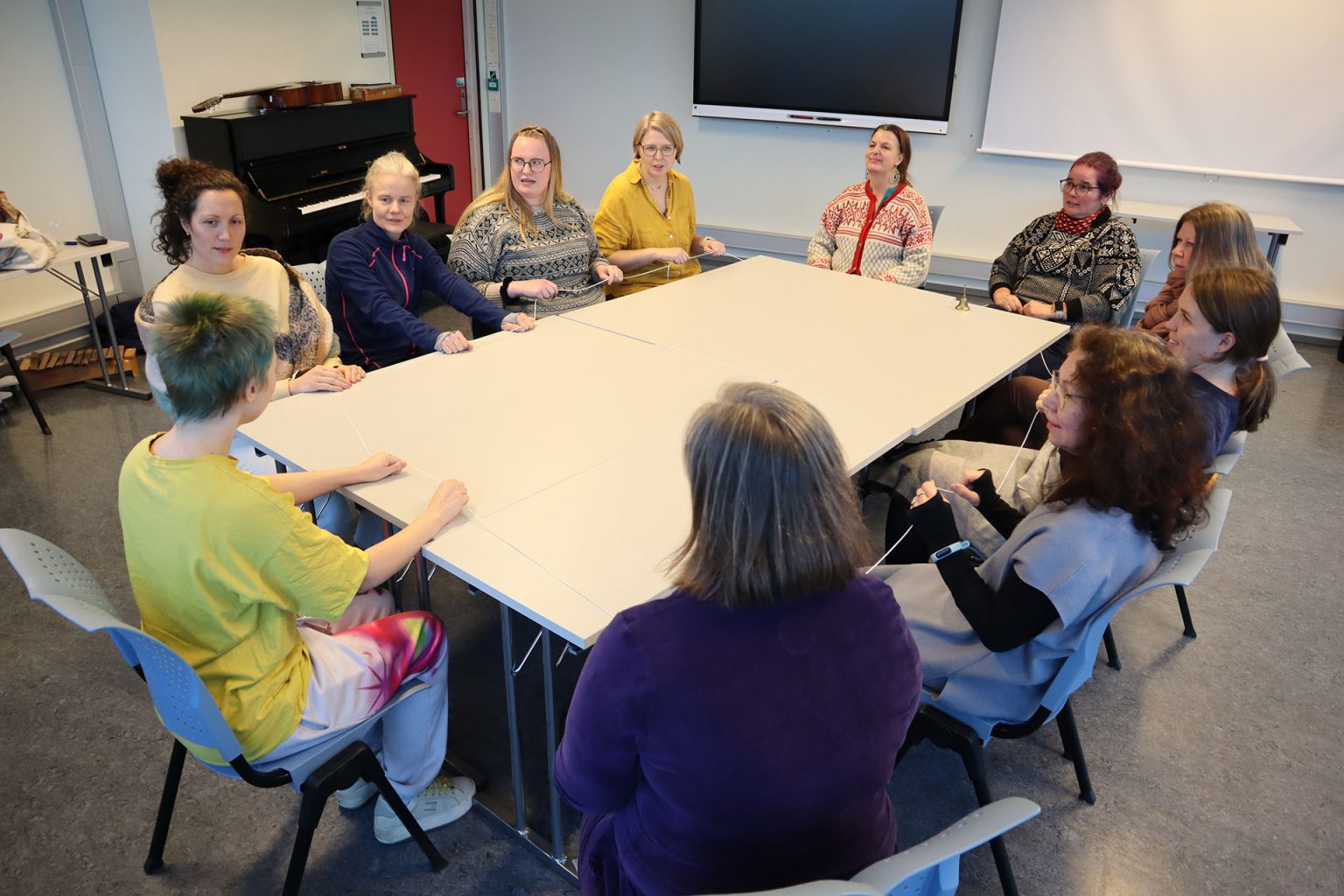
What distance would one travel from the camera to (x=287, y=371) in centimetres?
258

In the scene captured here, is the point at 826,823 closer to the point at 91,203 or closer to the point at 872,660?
the point at 872,660

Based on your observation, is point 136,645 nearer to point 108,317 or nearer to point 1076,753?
point 1076,753

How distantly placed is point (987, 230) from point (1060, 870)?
→ 184 inches

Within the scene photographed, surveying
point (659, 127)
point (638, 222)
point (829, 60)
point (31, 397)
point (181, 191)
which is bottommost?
point (31, 397)

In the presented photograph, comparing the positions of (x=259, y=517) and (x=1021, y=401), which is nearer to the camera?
(x=259, y=517)

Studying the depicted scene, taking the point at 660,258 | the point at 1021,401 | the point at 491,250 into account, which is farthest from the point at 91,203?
the point at 1021,401

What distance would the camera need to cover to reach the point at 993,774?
218 centimetres

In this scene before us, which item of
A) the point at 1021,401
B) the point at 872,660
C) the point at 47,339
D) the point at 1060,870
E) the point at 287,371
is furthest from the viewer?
the point at 47,339

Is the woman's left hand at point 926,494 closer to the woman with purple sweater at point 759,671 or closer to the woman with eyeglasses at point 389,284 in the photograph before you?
the woman with purple sweater at point 759,671

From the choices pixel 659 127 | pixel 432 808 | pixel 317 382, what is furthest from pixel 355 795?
pixel 659 127

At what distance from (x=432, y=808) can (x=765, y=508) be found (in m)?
1.29

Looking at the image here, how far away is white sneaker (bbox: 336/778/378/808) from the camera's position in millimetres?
1980

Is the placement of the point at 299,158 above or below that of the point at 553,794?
above

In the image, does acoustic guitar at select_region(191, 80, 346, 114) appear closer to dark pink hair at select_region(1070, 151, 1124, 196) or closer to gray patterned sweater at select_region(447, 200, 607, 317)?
gray patterned sweater at select_region(447, 200, 607, 317)
